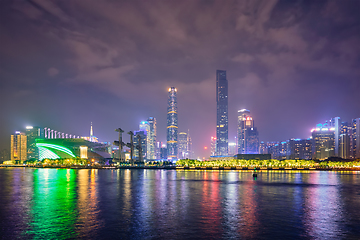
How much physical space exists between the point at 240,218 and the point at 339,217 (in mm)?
11293

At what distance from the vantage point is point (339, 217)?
31797mm

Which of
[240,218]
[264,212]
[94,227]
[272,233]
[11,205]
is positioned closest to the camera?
[272,233]

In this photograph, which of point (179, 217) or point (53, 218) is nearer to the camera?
point (53, 218)

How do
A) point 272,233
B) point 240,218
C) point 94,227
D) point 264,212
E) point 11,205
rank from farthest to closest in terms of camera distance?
point 11,205, point 264,212, point 240,218, point 94,227, point 272,233

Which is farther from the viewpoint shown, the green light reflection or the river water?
the river water

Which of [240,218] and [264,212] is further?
[264,212]

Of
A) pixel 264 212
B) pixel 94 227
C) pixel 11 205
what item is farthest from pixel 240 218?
pixel 11 205

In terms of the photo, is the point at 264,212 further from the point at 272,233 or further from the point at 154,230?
the point at 154,230

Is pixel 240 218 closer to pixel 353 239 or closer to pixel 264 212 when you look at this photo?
pixel 264 212

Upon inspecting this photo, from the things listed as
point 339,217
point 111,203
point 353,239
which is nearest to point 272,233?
point 353,239

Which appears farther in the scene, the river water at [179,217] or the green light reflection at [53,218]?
the river water at [179,217]

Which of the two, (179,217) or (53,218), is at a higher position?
(53,218)

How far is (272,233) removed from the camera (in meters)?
24.9

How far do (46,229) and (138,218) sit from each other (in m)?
9.11
